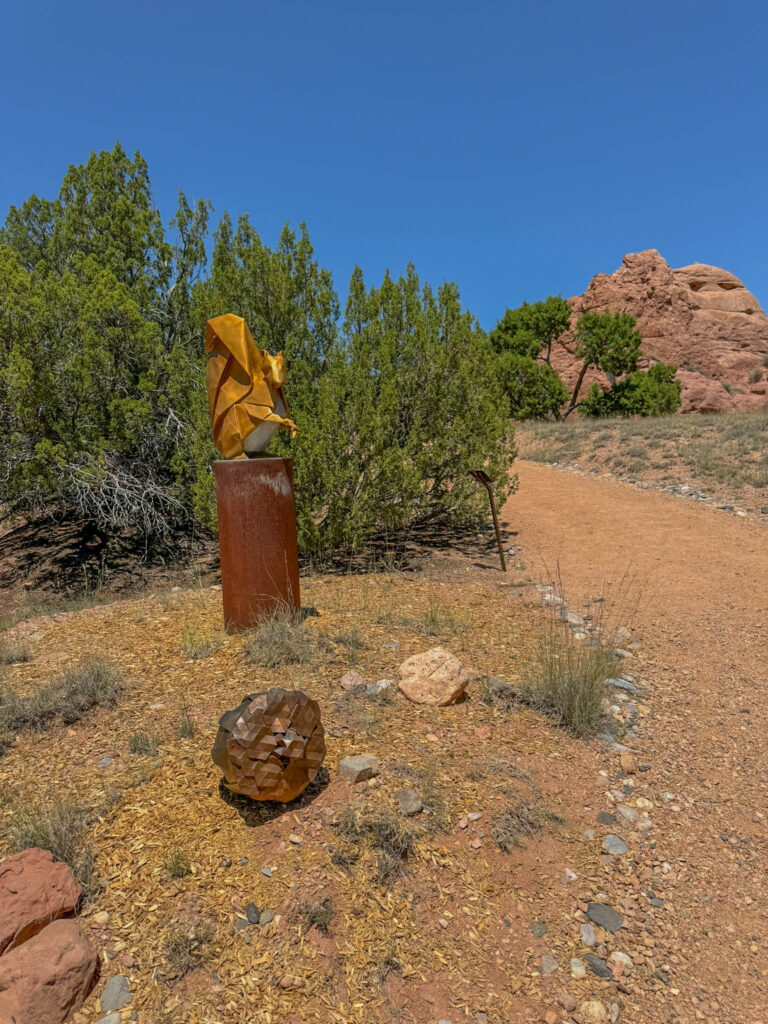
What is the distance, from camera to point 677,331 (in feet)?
124

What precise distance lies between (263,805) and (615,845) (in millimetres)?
1746

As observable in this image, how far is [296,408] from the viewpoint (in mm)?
7855

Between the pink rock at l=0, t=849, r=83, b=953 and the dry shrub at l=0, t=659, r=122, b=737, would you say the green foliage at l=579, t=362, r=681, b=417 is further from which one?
the pink rock at l=0, t=849, r=83, b=953

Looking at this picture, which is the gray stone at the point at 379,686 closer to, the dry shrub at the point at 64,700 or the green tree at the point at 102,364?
the dry shrub at the point at 64,700

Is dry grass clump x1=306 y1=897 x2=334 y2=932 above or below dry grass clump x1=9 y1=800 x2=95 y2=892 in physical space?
below

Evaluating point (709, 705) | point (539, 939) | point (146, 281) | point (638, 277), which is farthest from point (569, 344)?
point (539, 939)

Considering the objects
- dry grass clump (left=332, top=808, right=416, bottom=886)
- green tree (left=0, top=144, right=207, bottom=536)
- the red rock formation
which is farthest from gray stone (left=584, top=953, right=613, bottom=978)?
the red rock formation

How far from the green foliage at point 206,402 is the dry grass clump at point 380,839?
4790mm

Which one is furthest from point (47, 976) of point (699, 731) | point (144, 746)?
point (699, 731)

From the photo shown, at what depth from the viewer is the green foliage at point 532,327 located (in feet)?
96.7

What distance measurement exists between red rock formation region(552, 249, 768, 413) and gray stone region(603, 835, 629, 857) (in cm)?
3652

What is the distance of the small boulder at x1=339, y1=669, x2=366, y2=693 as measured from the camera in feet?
13.5

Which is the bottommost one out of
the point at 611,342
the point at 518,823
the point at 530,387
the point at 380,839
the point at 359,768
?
the point at 518,823

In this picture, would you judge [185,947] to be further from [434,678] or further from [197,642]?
[197,642]
